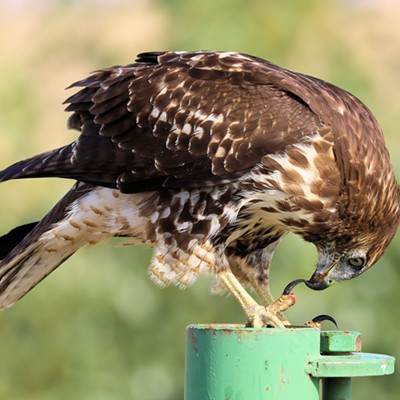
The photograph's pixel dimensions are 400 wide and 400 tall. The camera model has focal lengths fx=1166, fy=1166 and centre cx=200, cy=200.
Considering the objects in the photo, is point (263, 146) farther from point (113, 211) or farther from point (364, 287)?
point (364, 287)

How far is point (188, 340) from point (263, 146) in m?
1.25

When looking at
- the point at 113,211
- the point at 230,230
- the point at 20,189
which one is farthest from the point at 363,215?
the point at 20,189

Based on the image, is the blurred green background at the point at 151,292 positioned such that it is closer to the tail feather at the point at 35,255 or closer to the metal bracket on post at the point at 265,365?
the tail feather at the point at 35,255

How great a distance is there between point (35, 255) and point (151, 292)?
7.25ft

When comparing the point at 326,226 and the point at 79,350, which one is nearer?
the point at 326,226

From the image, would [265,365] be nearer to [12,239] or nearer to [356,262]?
[356,262]

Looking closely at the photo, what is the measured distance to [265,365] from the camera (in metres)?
4.22

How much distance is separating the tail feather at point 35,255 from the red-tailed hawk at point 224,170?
0.03 meters

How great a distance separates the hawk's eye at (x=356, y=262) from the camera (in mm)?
5852

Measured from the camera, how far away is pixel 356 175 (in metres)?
5.46

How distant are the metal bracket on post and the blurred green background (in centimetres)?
339

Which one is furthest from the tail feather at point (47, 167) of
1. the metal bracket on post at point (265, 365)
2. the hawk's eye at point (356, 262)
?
the metal bracket on post at point (265, 365)

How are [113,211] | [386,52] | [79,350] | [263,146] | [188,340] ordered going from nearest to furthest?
[188,340] → [263,146] → [113,211] → [79,350] → [386,52]

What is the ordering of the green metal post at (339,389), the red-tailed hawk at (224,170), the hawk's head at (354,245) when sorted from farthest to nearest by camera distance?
the hawk's head at (354,245) < the red-tailed hawk at (224,170) < the green metal post at (339,389)
